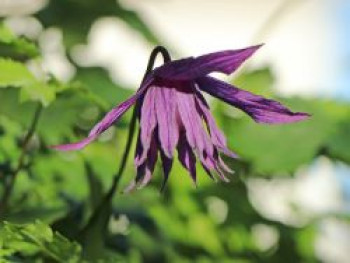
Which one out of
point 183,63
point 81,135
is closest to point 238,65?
point 183,63

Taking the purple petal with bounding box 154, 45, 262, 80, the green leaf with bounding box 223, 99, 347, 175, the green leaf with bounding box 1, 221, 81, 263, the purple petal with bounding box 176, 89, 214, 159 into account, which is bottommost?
the green leaf with bounding box 223, 99, 347, 175

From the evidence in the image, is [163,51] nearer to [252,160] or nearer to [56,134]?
[56,134]

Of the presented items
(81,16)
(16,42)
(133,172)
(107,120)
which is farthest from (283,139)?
(107,120)

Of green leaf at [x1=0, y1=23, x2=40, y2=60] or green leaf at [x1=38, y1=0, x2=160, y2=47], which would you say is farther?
green leaf at [x1=38, y1=0, x2=160, y2=47]

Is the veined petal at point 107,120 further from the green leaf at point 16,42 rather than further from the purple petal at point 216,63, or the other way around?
the green leaf at point 16,42

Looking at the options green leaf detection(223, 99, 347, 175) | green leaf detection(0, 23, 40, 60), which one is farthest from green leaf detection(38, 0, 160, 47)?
green leaf detection(0, 23, 40, 60)

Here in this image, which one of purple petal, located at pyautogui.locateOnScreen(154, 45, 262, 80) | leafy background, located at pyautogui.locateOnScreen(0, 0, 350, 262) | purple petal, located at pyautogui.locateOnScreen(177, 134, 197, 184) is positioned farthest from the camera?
leafy background, located at pyautogui.locateOnScreen(0, 0, 350, 262)

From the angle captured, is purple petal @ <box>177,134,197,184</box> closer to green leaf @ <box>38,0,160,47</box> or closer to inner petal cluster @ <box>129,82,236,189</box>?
inner petal cluster @ <box>129,82,236,189</box>

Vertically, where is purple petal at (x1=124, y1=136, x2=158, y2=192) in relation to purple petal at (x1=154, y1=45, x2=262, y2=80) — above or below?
below
